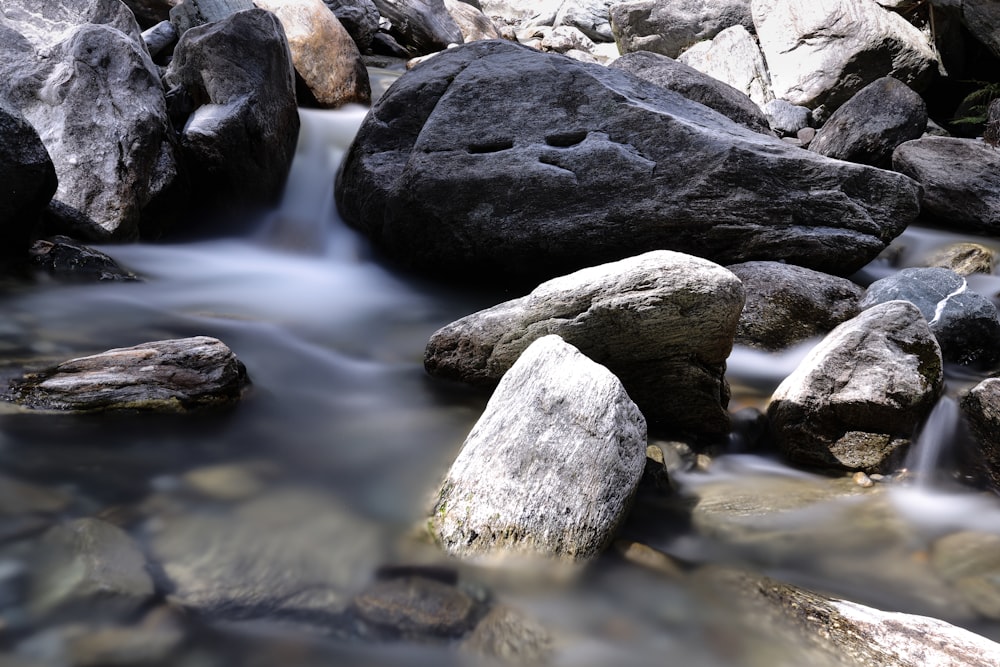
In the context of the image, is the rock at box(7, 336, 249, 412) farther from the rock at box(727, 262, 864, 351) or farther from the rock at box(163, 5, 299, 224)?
the rock at box(163, 5, 299, 224)

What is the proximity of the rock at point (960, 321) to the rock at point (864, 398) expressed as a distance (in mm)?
1296

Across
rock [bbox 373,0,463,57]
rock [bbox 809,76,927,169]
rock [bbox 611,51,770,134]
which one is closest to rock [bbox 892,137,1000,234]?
rock [bbox 809,76,927,169]

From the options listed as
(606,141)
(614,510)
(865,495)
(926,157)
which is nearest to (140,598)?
(614,510)

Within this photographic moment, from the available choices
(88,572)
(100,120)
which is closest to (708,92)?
(100,120)

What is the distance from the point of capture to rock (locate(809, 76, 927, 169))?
909cm

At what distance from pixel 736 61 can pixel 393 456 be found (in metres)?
14.7

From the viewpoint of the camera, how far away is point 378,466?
311cm

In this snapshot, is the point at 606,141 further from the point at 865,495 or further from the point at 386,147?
the point at 865,495

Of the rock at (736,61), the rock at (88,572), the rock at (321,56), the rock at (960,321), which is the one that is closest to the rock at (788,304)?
the rock at (960,321)

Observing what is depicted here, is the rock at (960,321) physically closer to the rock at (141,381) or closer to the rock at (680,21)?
the rock at (141,381)

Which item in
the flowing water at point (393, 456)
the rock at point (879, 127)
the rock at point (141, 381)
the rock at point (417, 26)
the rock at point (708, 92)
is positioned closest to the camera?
the flowing water at point (393, 456)

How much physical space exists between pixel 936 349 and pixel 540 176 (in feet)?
9.98

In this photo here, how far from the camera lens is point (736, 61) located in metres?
15.1

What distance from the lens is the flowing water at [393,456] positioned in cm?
224
